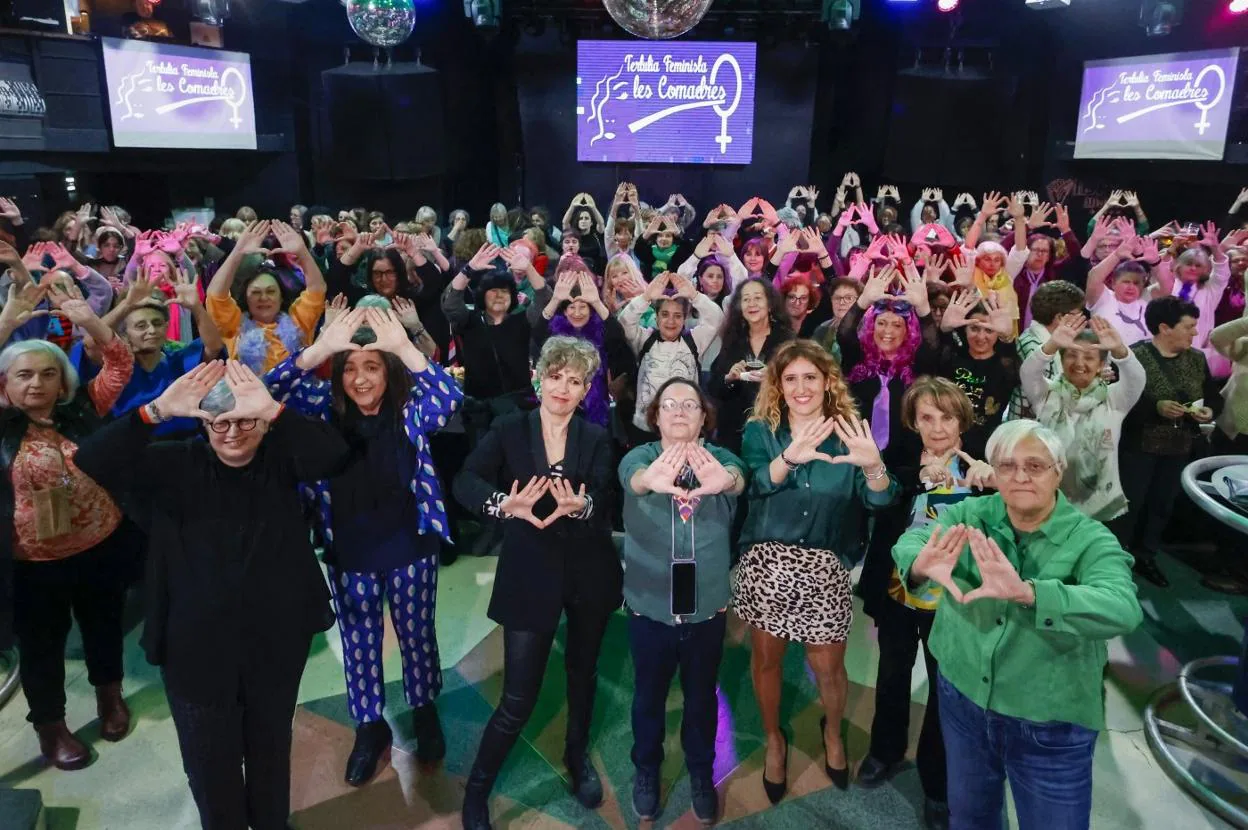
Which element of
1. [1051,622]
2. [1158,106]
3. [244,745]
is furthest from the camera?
[1158,106]

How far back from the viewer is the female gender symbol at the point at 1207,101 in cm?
774

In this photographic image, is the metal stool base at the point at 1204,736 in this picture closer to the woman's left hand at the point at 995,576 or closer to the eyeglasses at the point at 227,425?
the woman's left hand at the point at 995,576

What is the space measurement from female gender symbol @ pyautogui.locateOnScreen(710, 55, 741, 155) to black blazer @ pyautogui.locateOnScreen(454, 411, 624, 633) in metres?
7.85

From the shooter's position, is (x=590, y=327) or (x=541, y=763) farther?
(x=590, y=327)

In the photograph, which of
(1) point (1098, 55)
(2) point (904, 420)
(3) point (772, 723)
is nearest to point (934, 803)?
(3) point (772, 723)

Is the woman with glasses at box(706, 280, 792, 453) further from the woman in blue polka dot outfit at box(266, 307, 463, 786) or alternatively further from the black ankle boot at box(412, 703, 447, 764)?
the black ankle boot at box(412, 703, 447, 764)

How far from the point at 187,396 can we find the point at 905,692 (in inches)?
87.4

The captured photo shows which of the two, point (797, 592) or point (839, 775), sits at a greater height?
point (797, 592)

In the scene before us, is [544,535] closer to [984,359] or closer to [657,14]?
[984,359]

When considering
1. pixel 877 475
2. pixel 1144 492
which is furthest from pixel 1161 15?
pixel 877 475

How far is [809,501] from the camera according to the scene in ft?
7.82

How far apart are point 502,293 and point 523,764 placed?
7.04ft

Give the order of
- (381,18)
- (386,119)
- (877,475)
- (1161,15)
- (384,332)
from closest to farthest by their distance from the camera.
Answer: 1. (877,475)
2. (384,332)
3. (381,18)
4. (1161,15)
5. (386,119)

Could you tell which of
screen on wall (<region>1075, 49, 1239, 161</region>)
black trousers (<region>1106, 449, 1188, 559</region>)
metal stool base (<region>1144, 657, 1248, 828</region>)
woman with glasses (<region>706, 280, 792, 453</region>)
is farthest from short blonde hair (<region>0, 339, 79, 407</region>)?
screen on wall (<region>1075, 49, 1239, 161</region>)
